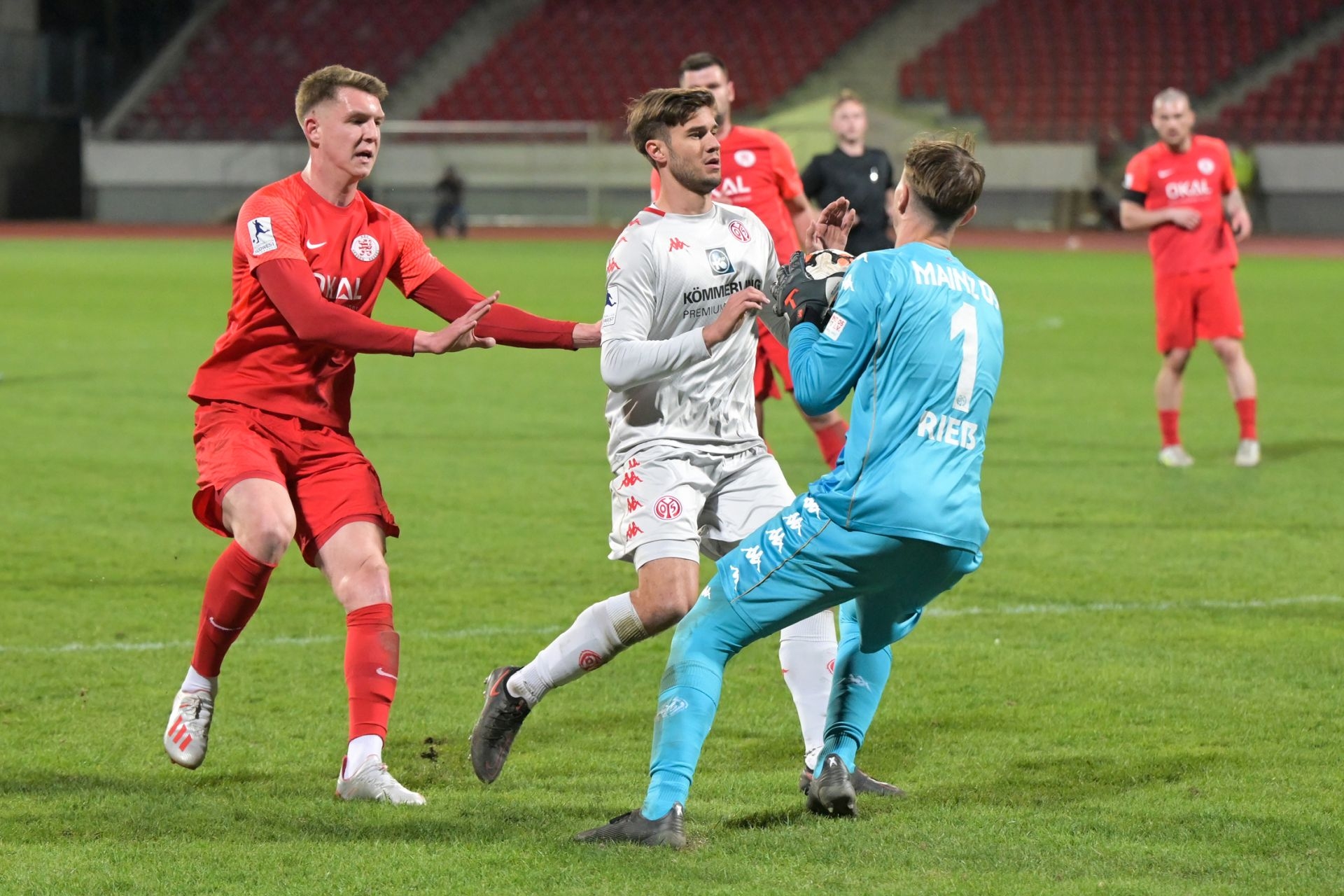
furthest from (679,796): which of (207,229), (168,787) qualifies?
(207,229)

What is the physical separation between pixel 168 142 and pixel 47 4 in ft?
20.7

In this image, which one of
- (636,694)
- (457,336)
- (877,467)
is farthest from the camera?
(636,694)

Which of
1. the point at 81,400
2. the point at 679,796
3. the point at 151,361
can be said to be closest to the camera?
the point at 679,796

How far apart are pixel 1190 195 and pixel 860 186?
210 centimetres

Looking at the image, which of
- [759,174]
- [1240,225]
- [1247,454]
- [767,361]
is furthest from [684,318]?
[1240,225]

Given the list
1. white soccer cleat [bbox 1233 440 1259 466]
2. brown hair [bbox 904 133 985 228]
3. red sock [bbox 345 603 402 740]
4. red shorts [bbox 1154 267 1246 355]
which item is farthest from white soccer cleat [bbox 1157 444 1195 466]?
red sock [bbox 345 603 402 740]

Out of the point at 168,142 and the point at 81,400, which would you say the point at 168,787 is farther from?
the point at 168,142

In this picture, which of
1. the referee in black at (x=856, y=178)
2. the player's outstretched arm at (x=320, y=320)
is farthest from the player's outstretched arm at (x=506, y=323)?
the referee in black at (x=856, y=178)

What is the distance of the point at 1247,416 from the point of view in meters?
10.5

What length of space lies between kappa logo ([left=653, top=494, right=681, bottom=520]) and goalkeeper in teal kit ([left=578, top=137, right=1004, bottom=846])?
454mm

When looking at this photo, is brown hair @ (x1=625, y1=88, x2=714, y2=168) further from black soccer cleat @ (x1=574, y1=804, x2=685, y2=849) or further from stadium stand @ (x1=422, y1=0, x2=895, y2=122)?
stadium stand @ (x1=422, y1=0, x2=895, y2=122)

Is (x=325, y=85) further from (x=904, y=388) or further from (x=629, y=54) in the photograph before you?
(x=629, y=54)

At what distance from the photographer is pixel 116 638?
20.9 ft

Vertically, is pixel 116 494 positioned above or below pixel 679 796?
below
